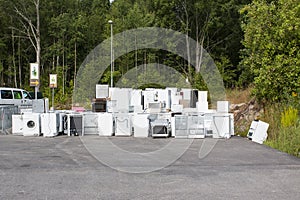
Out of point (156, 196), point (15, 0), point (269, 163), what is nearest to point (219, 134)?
point (269, 163)

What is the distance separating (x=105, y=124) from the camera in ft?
54.7

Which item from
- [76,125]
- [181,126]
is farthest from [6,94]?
[181,126]

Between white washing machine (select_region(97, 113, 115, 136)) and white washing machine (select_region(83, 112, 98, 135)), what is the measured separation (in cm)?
24

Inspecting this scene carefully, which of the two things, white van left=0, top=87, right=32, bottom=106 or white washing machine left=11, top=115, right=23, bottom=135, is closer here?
white washing machine left=11, top=115, right=23, bottom=135

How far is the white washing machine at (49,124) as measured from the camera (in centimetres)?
1647

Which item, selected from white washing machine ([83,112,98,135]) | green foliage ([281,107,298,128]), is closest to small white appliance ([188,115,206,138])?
green foliage ([281,107,298,128])

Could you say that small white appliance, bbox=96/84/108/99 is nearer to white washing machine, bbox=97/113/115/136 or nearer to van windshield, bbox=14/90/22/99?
white washing machine, bbox=97/113/115/136

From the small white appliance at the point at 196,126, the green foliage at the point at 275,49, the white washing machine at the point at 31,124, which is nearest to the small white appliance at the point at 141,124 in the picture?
the small white appliance at the point at 196,126

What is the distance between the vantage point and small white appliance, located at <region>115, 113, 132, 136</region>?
54.2ft

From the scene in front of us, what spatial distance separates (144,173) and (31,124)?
9.17 metres

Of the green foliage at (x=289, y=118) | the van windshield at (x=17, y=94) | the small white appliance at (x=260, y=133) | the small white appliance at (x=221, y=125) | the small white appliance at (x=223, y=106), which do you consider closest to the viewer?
the green foliage at (x=289, y=118)

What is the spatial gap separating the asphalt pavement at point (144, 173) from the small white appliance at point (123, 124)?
285 cm

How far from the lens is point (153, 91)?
69.8 ft

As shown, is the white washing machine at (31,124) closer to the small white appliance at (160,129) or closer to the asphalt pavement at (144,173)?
the asphalt pavement at (144,173)
